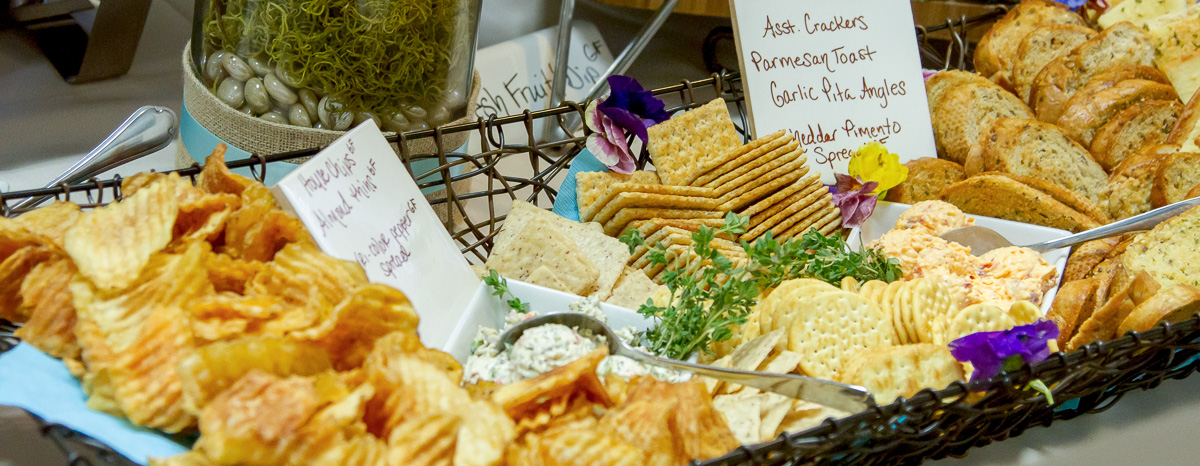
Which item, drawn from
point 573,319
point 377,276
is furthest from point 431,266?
point 573,319

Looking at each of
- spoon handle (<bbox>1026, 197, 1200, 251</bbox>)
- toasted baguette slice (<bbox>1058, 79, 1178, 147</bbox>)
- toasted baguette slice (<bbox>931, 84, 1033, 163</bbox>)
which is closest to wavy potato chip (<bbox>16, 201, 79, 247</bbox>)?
spoon handle (<bbox>1026, 197, 1200, 251</bbox>)

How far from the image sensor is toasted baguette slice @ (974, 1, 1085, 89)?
180 cm

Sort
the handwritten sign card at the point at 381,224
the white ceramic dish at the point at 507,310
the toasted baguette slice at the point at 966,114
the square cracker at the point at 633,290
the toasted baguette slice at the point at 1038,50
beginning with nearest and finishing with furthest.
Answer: the handwritten sign card at the point at 381,224 < the white ceramic dish at the point at 507,310 < the square cracker at the point at 633,290 < the toasted baguette slice at the point at 966,114 < the toasted baguette slice at the point at 1038,50

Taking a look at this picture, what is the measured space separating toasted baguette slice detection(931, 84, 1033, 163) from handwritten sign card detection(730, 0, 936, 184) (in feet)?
0.12

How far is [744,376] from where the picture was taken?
840mm

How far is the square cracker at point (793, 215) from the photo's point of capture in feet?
4.27

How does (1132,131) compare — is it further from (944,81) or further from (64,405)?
(64,405)

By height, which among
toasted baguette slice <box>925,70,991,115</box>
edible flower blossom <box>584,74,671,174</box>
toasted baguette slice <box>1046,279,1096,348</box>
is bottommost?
toasted baguette slice <box>1046,279,1096,348</box>

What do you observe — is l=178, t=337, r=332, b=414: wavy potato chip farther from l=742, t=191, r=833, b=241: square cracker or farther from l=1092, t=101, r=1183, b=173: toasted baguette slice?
l=1092, t=101, r=1183, b=173: toasted baguette slice

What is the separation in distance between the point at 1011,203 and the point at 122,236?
1.33 meters

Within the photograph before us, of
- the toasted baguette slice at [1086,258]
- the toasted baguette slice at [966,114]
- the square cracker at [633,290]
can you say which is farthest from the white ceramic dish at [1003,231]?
the square cracker at [633,290]

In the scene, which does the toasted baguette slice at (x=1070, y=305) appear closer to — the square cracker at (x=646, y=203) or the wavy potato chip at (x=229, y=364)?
the square cracker at (x=646, y=203)

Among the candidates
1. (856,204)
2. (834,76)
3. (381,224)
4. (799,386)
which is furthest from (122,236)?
(834,76)

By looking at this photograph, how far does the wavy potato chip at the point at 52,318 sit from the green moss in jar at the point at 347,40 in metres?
0.55
